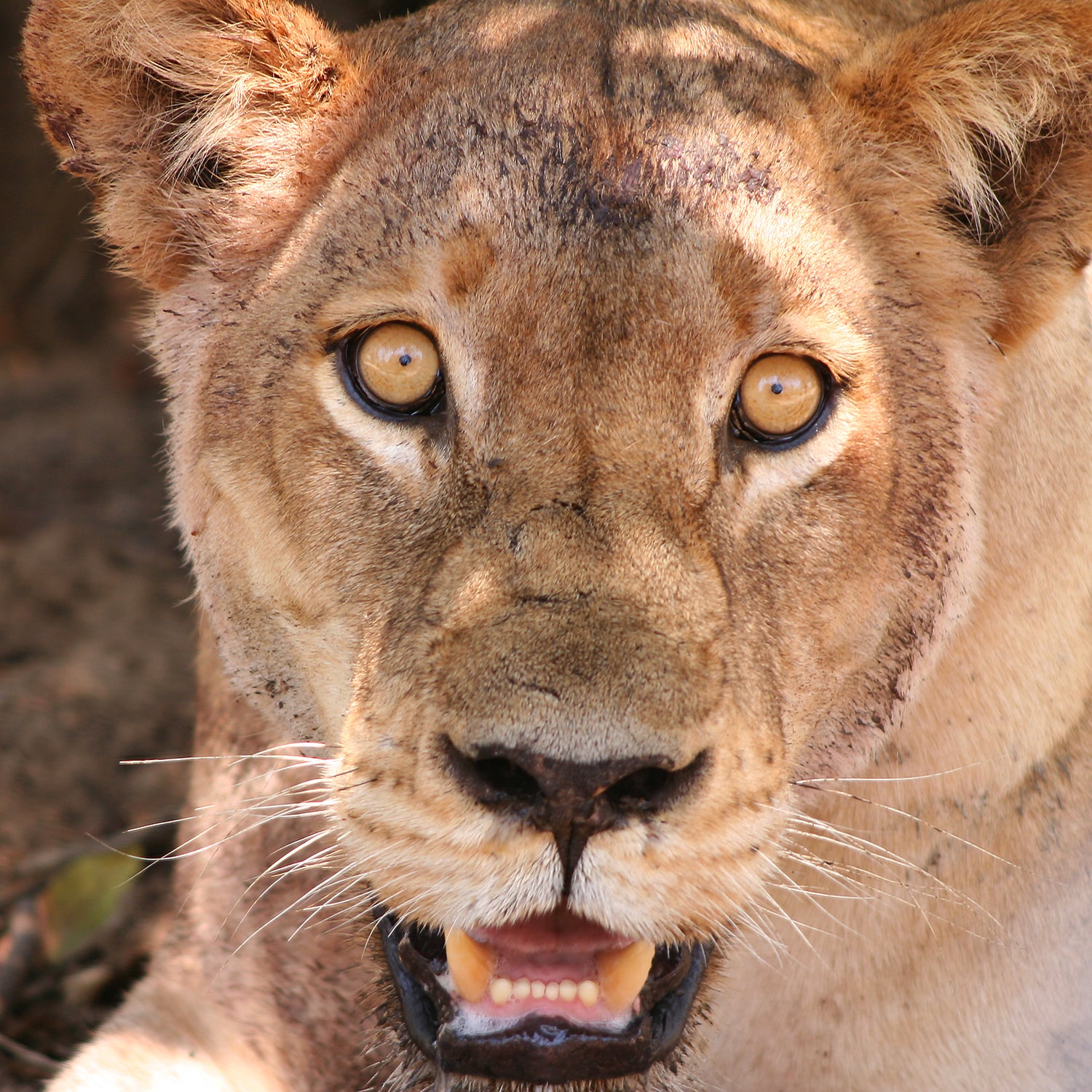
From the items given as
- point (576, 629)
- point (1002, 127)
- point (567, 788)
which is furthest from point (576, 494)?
point (1002, 127)

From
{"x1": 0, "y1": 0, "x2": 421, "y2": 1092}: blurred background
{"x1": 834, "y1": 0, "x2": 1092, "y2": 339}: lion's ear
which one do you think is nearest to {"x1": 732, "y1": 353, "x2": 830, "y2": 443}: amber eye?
{"x1": 834, "y1": 0, "x2": 1092, "y2": 339}: lion's ear

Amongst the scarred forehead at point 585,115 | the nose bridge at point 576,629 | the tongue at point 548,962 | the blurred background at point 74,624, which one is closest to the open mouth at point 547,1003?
the tongue at point 548,962

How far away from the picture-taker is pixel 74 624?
18.1 ft

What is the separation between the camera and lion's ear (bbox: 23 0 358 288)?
8.74 ft

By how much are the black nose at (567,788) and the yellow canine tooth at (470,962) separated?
237 mm

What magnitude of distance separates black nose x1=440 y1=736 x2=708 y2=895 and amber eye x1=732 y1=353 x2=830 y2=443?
0.63m

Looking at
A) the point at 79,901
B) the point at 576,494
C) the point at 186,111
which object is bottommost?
the point at 79,901

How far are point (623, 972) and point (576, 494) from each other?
69 cm

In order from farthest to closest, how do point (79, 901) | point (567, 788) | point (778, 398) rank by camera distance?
point (79, 901) → point (778, 398) → point (567, 788)

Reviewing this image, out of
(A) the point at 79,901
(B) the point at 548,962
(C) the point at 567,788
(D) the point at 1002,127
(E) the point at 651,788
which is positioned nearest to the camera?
(C) the point at 567,788

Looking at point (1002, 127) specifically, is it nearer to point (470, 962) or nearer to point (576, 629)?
point (576, 629)

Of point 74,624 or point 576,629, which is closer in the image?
point 576,629

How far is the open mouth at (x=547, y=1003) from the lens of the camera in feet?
7.03

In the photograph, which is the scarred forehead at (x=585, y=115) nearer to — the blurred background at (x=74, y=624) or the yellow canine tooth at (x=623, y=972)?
the blurred background at (x=74, y=624)
